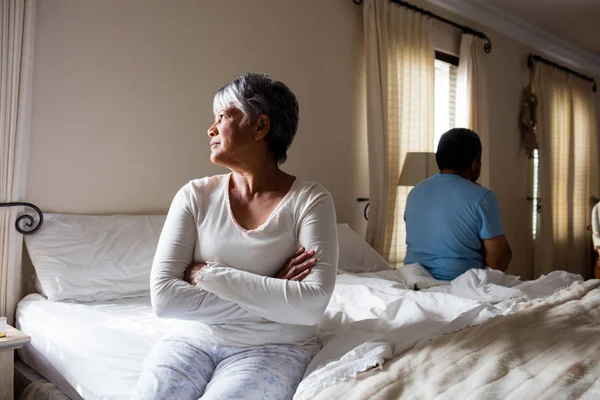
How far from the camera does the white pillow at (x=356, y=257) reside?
3174 millimetres

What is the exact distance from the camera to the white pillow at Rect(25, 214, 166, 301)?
227 centimetres

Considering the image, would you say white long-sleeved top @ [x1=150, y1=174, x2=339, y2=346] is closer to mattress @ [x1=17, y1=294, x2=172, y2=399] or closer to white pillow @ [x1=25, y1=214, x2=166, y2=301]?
mattress @ [x1=17, y1=294, x2=172, y2=399]

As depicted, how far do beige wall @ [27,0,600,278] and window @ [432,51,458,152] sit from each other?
3.39 feet

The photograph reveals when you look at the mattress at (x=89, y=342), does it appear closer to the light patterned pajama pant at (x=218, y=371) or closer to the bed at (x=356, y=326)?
→ the bed at (x=356, y=326)

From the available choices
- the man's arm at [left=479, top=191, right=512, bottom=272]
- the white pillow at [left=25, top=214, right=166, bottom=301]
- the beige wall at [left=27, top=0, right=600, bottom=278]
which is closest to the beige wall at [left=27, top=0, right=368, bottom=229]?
the beige wall at [left=27, top=0, right=600, bottom=278]

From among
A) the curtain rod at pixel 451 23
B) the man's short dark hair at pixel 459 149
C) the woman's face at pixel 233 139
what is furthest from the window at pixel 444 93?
the woman's face at pixel 233 139

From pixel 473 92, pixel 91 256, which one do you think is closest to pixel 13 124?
pixel 91 256

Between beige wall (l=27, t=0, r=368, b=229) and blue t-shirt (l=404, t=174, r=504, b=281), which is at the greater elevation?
beige wall (l=27, t=0, r=368, b=229)

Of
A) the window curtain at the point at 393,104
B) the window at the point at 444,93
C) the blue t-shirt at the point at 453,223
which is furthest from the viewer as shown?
the window at the point at 444,93

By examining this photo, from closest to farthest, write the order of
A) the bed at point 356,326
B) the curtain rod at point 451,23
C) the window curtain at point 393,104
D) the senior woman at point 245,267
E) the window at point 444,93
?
the bed at point 356,326 < the senior woman at point 245,267 < the window curtain at point 393,104 < the curtain rod at point 451,23 < the window at point 444,93

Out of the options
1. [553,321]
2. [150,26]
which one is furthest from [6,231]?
[553,321]

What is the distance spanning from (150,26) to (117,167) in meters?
0.71

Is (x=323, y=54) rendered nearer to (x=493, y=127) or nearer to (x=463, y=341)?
(x=493, y=127)

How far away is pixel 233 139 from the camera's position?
5.22 feet
